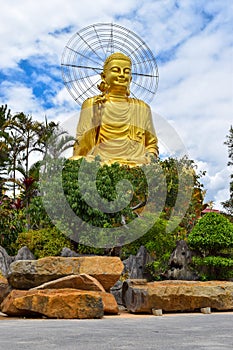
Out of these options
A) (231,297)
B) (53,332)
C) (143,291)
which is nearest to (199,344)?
(53,332)

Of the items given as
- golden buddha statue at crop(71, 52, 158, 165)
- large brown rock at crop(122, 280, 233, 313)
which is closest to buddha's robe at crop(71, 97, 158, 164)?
golden buddha statue at crop(71, 52, 158, 165)

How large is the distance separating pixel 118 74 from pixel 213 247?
1189 centimetres

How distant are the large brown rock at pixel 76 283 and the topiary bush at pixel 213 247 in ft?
13.7

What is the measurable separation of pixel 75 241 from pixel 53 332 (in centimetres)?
936

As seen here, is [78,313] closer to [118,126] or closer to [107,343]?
[107,343]

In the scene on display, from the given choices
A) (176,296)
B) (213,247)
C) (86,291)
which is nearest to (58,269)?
(86,291)

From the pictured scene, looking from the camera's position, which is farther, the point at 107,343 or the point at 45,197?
the point at 45,197

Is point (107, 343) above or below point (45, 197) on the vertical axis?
below

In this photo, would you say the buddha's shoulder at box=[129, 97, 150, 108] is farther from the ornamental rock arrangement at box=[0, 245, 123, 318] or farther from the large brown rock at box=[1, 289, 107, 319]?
the large brown rock at box=[1, 289, 107, 319]

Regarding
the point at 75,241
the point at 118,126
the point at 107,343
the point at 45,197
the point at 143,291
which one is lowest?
the point at 107,343

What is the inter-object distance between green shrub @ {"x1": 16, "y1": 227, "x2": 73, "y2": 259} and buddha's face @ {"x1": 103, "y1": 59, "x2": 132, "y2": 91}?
8885 millimetres

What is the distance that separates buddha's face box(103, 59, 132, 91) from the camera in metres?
21.0

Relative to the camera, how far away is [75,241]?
45.4ft

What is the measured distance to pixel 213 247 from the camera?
11047mm
